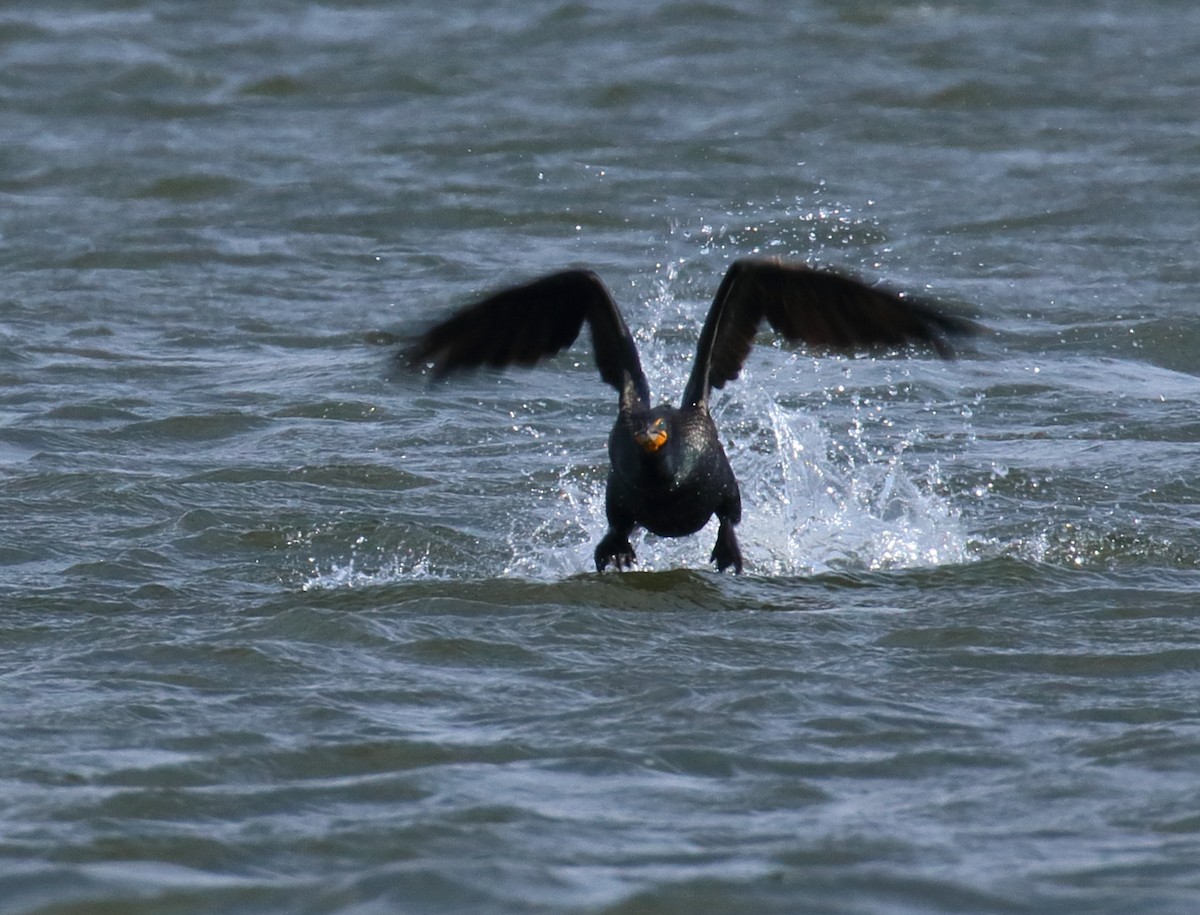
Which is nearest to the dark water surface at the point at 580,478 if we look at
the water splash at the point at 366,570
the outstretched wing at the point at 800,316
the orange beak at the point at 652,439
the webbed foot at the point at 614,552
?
the water splash at the point at 366,570

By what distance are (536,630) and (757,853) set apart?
204 centimetres

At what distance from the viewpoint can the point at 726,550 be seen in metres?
7.95

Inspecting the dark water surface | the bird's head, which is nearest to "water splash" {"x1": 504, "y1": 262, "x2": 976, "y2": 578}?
the dark water surface

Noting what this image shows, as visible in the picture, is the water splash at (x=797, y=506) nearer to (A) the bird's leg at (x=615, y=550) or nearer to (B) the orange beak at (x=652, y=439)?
(A) the bird's leg at (x=615, y=550)

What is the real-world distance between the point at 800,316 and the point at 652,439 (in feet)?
3.11

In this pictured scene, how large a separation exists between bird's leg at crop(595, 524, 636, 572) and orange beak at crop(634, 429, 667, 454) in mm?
547

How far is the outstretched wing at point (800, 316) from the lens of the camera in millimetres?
7660

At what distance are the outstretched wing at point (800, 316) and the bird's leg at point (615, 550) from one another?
59cm

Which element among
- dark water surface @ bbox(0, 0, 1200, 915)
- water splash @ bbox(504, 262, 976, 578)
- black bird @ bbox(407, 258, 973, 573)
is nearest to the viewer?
dark water surface @ bbox(0, 0, 1200, 915)

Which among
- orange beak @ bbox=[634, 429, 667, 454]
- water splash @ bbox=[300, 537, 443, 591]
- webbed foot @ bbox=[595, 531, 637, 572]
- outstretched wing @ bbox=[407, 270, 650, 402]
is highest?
outstretched wing @ bbox=[407, 270, 650, 402]

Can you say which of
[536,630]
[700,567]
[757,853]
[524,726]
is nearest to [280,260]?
[700,567]

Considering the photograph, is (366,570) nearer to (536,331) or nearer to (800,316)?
(536,331)

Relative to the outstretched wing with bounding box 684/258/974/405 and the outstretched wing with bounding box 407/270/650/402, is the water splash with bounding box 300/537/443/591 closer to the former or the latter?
the outstretched wing with bounding box 407/270/650/402

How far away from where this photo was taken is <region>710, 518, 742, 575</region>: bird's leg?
A: 794 cm
